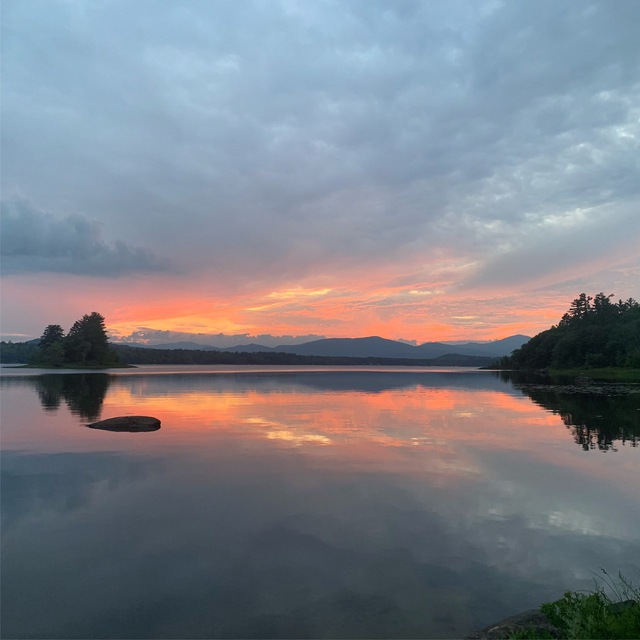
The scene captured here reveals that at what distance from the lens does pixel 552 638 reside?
781cm

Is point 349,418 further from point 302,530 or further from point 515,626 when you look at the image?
point 515,626

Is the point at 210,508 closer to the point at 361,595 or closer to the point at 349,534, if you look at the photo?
the point at 349,534

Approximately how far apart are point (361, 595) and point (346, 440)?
18.7m

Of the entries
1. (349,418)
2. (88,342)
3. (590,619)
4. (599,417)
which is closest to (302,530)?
(590,619)

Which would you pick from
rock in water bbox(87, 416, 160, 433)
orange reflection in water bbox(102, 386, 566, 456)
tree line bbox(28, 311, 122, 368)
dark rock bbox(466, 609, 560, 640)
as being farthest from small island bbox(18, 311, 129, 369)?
dark rock bbox(466, 609, 560, 640)

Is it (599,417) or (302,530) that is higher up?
(599,417)

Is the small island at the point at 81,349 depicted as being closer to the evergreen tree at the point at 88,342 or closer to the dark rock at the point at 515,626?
the evergreen tree at the point at 88,342

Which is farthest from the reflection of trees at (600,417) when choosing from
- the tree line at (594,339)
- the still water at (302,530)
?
the tree line at (594,339)

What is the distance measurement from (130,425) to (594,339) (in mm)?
135263

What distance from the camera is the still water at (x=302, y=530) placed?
31.4 feet

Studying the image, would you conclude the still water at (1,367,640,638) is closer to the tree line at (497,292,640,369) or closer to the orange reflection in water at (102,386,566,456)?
the orange reflection in water at (102,386,566,456)

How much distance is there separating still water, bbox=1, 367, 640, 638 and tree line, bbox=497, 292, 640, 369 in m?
104

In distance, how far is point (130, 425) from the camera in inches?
1273

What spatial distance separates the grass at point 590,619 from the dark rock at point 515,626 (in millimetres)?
96
